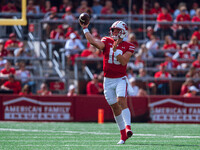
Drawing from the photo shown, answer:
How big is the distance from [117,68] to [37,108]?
6680 millimetres

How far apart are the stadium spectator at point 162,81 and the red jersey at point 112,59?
25.7 ft

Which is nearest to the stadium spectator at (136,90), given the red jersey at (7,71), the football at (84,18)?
the red jersey at (7,71)

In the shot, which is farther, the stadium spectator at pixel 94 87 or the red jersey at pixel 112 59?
the stadium spectator at pixel 94 87

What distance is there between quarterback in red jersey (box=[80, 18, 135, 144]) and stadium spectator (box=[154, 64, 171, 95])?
25.3 ft

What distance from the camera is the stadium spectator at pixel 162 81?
16.2m

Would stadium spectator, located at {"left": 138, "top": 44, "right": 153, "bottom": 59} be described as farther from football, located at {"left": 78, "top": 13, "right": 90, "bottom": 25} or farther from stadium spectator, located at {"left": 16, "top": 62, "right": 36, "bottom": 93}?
football, located at {"left": 78, "top": 13, "right": 90, "bottom": 25}

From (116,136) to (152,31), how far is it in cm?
925

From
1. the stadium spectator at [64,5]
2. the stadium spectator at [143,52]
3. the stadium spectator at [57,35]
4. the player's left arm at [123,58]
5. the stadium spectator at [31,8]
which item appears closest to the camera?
the player's left arm at [123,58]

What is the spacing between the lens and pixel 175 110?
14883 millimetres

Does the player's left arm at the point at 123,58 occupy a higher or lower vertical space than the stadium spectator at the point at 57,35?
higher

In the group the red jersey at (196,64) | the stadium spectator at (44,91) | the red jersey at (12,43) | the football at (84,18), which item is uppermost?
the football at (84,18)

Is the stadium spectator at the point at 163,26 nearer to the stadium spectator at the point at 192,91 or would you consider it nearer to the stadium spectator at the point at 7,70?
the stadium spectator at the point at 192,91

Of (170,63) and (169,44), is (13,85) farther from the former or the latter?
(169,44)

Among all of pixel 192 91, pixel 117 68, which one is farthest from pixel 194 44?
pixel 117 68
